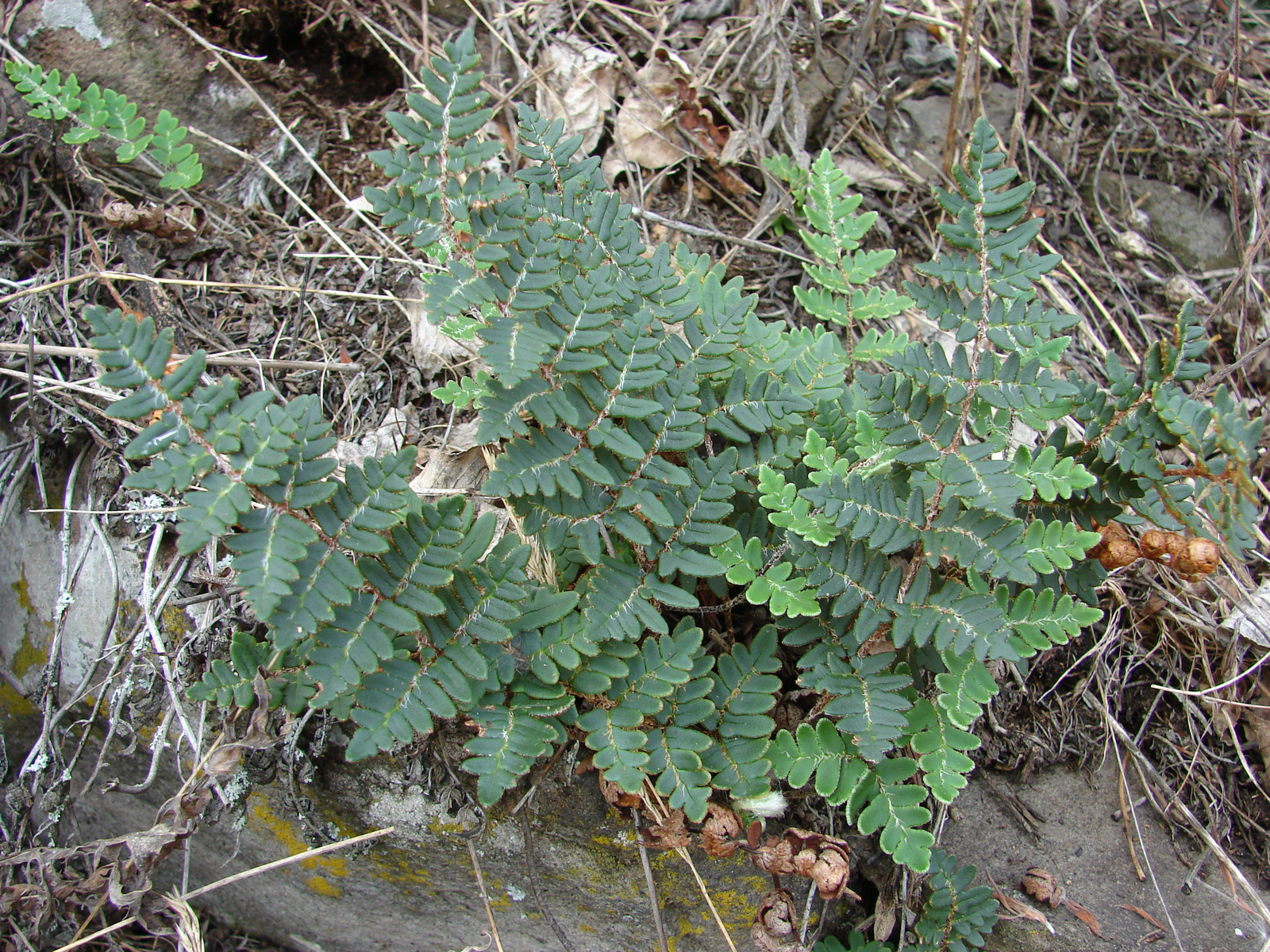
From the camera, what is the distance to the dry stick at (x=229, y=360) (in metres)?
2.63

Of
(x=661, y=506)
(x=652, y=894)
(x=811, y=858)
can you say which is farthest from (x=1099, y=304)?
(x=652, y=894)

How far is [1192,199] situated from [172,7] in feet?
15.1

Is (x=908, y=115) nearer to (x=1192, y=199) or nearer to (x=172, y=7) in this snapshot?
(x=1192, y=199)

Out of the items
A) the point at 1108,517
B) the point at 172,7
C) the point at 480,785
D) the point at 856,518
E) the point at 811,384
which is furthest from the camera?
the point at 172,7

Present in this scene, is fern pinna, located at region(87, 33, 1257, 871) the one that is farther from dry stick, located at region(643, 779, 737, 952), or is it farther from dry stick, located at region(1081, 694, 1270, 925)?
dry stick, located at region(1081, 694, 1270, 925)

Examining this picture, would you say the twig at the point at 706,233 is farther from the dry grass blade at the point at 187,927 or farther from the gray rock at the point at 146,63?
the dry grass blade at the point at 187,927

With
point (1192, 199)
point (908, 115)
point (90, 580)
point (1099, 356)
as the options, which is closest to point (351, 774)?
point (90, 580)

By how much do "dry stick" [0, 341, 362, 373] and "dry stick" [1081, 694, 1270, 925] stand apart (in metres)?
2.91

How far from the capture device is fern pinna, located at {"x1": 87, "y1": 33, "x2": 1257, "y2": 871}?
1887mm

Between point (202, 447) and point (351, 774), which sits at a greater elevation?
point (202, 447)

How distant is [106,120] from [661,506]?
249 cm

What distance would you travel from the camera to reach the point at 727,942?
2.48 metres

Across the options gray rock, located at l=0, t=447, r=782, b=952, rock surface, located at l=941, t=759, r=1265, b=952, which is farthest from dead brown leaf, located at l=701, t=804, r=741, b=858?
rock surface, located at l=941, t=759, r=1265, b=952

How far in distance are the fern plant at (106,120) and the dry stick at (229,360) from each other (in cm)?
70
